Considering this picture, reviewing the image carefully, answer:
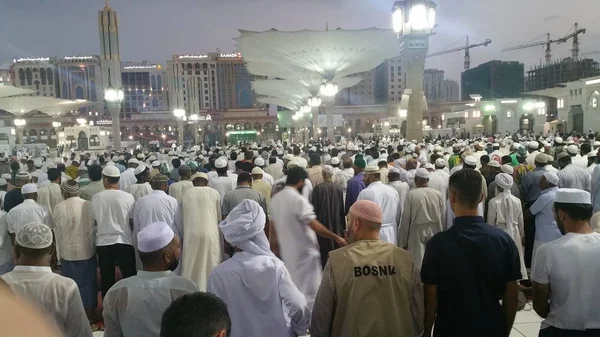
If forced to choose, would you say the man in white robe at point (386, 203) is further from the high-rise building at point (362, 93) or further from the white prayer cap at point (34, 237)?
the high-rise building at point (362, 93)

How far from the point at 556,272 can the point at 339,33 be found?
21.2 m

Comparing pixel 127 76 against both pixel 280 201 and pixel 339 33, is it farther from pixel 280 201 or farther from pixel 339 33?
pixel 280 201

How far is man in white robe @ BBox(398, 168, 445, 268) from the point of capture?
216 inches

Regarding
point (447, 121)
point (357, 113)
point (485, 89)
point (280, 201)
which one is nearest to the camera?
point (280, 201)

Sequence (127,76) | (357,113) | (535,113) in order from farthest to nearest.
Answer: (127,76)
(357,113)
(535,113)

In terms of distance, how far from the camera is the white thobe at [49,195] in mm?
6992

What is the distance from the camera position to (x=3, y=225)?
17.3 feet

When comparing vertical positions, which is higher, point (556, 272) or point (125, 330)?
point (556, 272)

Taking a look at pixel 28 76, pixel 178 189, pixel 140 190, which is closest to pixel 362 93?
pixel 28 76

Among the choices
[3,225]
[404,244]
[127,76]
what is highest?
[127,76]

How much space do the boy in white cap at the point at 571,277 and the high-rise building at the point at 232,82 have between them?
10266 centimetres

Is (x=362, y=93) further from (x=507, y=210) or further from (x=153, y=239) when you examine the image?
(x=153, y=239)

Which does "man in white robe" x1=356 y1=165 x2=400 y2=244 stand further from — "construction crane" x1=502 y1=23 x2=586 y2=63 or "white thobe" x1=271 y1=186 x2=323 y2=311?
"construction crane" x1=502 y1=23 x2=586 y2=63

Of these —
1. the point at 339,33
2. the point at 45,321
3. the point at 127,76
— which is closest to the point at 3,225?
the point at 45,321
